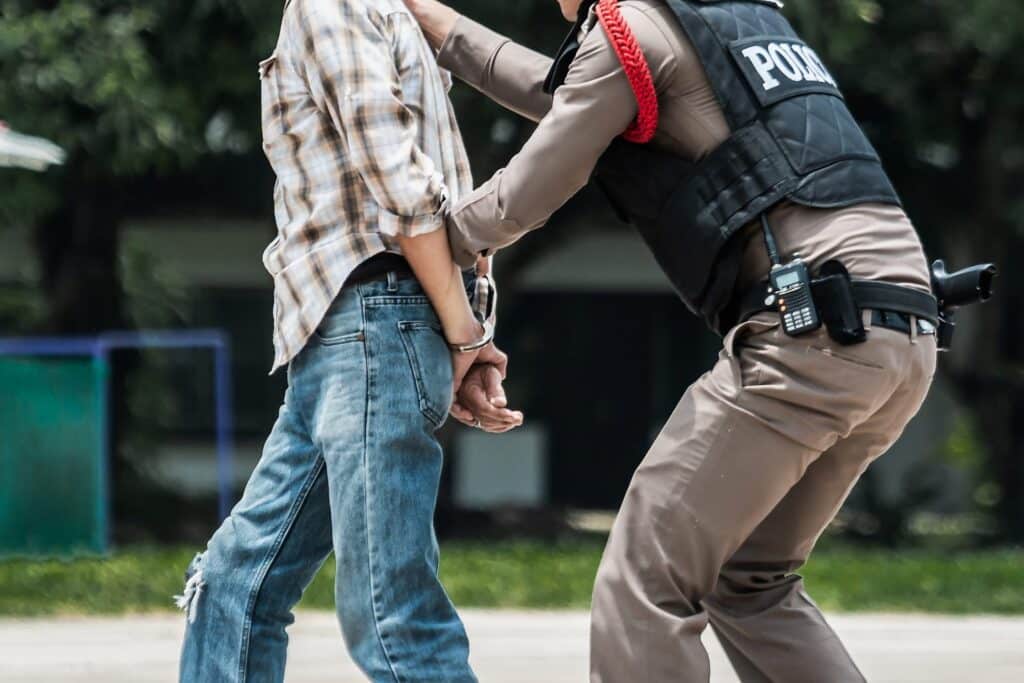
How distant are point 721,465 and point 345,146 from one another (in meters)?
0.91

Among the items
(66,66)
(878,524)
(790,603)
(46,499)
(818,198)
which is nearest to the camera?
(818,198)

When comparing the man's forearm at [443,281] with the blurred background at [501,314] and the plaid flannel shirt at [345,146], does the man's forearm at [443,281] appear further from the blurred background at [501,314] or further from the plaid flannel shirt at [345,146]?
the blurred background at [501,314]

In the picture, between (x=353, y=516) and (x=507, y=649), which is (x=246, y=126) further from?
(x=353, y=516)

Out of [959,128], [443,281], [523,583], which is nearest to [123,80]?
[523,583]

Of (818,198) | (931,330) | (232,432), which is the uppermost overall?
(818,198)

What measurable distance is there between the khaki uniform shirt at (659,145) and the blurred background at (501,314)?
17.6ft

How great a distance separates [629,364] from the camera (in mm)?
19422

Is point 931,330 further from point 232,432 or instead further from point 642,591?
point 232,432

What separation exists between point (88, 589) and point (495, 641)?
2.86m

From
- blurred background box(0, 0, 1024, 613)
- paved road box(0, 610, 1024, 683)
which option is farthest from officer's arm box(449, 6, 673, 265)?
blurred background box(0, 0, 1024, 613)

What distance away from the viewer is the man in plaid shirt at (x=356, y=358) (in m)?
3.13

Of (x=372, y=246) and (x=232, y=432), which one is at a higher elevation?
(x=372, y=246)

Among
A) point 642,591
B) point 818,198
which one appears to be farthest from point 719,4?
point 642,591

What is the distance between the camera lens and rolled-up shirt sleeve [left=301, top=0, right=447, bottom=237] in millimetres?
3117
